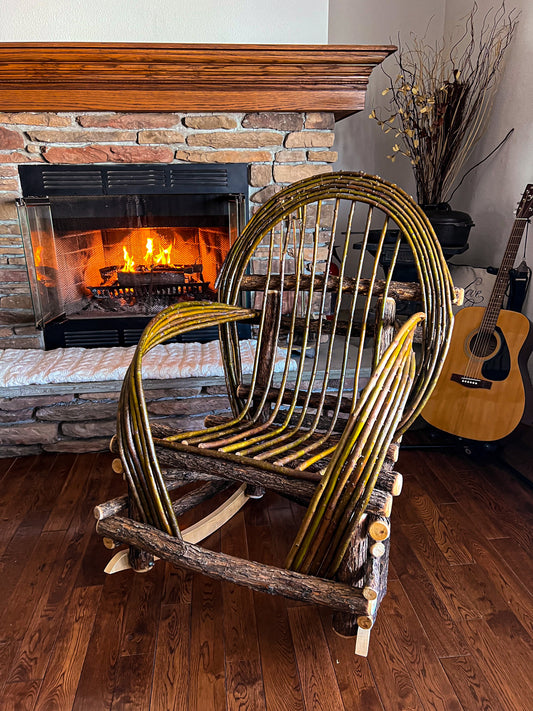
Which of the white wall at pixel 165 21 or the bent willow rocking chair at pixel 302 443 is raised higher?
the white wall at pixel 165 21

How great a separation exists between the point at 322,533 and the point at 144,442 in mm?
423

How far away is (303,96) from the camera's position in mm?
2221

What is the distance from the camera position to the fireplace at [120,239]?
230cm

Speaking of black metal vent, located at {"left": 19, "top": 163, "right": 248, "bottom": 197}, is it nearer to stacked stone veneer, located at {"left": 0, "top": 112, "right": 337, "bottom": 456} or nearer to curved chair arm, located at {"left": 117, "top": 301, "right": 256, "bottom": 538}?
stacked stone veneer, located at {"left": 0, "top": 112, "right": 337, "bottom": 456}

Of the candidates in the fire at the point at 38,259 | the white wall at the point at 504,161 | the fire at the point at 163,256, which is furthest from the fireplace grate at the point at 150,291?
the white wall at the point at 504,161

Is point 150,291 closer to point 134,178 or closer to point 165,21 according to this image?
point 134,178

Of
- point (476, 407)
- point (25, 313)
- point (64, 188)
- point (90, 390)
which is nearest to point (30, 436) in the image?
point (90, 390)

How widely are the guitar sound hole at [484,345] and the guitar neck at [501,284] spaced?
26 millimetres

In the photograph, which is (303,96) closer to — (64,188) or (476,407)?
(64,188)

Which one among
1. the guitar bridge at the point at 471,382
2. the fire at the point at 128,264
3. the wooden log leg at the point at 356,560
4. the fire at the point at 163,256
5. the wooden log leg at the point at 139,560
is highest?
the fire at the point at 163,256

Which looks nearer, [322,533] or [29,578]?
[322,533]

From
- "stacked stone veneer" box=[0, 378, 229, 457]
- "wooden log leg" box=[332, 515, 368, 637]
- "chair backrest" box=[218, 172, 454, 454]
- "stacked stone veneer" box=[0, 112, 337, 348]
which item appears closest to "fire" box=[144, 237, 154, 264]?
"stacked stone veneer" box=[0, 112, 337, 348]

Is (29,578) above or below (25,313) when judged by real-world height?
below

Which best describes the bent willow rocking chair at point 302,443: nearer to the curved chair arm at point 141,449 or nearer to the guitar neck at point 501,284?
the curved chair arm at point 141,449
